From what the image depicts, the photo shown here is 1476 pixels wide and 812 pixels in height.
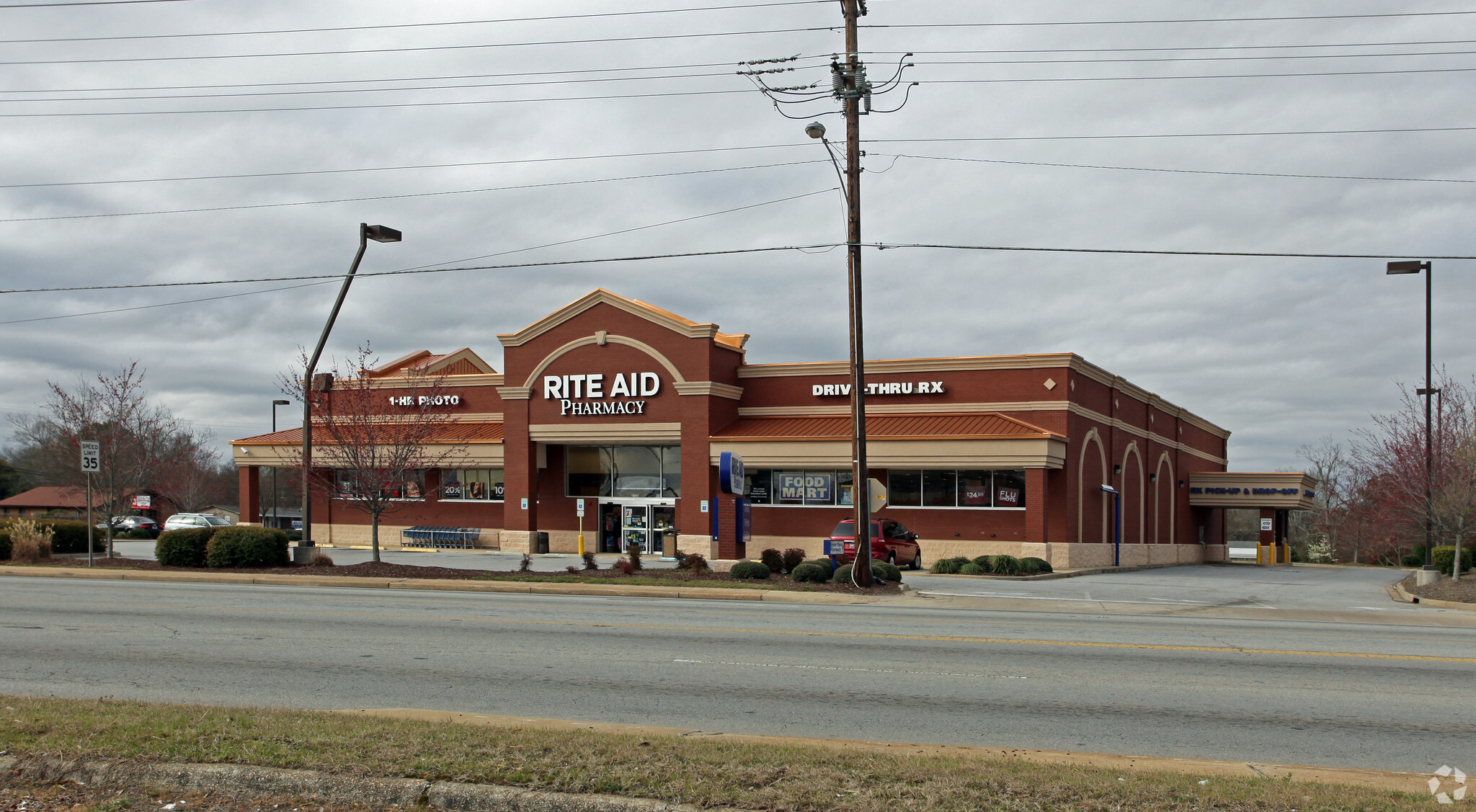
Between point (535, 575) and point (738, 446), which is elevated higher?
point (738, 446)

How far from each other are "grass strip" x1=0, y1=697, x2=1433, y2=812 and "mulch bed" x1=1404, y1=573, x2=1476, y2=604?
2045 cm

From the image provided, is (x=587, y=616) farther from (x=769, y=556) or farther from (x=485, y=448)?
(x=485, y=448)

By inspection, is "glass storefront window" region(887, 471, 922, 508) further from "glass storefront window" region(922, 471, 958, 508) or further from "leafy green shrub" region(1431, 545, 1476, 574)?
"leafy green shrub" region(1431, 545, 1476, 574)

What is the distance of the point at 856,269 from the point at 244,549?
15114 mm

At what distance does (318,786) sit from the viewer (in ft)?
19.7

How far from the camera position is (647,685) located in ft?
31.7

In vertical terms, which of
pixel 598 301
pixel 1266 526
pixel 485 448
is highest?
pixel 598 301

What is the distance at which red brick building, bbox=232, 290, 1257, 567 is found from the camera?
34.5 m

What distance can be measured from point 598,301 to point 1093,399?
58.4 feet

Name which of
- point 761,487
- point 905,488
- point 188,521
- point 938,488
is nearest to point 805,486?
point 761,487

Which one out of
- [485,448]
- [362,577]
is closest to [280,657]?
[362,577]

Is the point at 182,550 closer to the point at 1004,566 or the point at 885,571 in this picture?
the point at 885,571

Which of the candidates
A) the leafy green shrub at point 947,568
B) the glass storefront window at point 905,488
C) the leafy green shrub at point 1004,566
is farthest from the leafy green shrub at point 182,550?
the glass storefront window at point 905,488

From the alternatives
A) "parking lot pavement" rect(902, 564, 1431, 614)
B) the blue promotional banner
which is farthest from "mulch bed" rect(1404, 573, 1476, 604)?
the blue promotional banner
